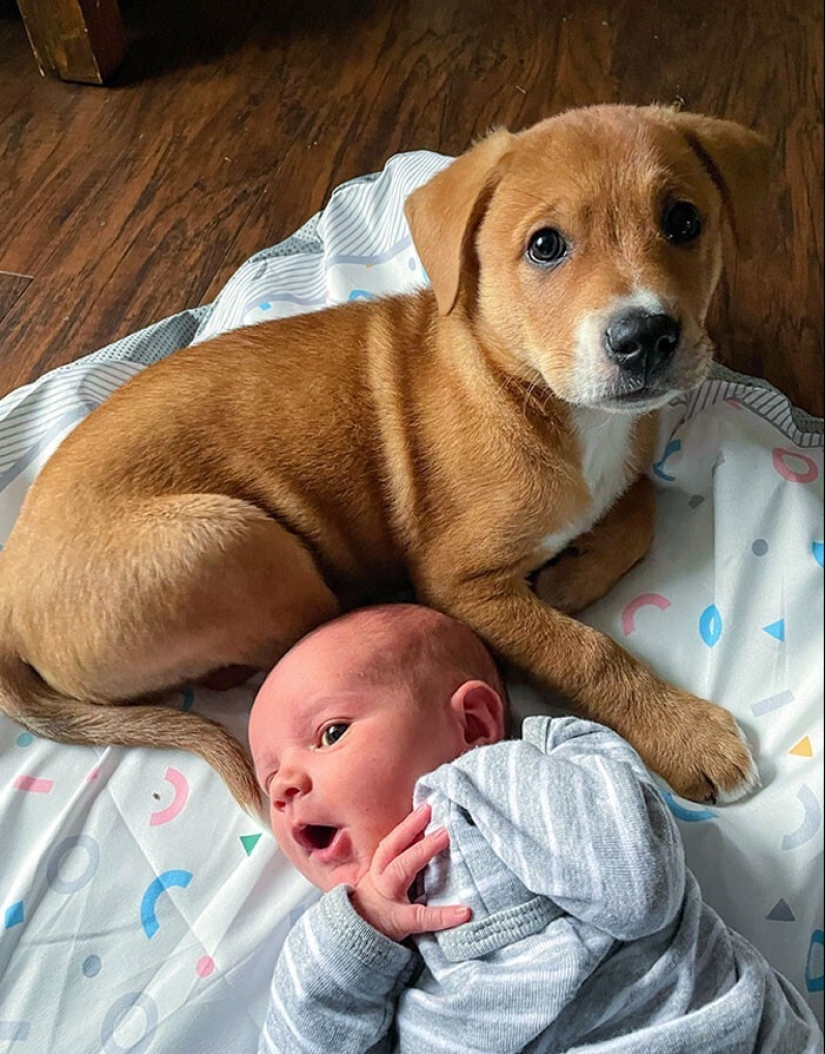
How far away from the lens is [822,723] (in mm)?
1082

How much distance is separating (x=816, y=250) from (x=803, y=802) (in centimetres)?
75

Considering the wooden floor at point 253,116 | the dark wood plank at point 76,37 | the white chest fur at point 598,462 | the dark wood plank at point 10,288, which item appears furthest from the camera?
the dark wood plank at point 76,37

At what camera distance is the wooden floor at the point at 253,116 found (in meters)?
2.07

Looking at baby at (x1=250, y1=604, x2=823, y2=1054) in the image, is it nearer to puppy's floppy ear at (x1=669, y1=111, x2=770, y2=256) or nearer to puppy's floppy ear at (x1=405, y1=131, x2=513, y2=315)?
puppy's floppy ear at (x1=405, y1=131, x2=513, y2=315)

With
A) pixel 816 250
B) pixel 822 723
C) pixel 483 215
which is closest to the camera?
pixel 816 250

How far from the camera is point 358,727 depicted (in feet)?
4.39

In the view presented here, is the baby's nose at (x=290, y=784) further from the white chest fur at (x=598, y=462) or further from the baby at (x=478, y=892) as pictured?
the white chest fur at (x=598, y=462)

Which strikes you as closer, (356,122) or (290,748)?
(290,748)

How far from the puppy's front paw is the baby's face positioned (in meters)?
0.31

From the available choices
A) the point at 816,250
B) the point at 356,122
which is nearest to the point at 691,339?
the point at 816,250

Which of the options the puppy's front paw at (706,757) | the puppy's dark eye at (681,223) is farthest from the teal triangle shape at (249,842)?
the puppy's dark eye at (681,223)

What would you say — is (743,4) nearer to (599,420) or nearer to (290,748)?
(599,420)

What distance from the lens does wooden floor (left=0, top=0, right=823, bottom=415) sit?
2074mm

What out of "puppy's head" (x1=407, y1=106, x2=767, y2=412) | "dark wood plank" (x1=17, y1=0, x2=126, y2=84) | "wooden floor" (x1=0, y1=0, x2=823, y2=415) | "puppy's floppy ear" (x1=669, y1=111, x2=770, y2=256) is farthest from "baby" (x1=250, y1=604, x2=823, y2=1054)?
"dark wood plank" (x1=17, y1=0, x2=126, y2=84)
